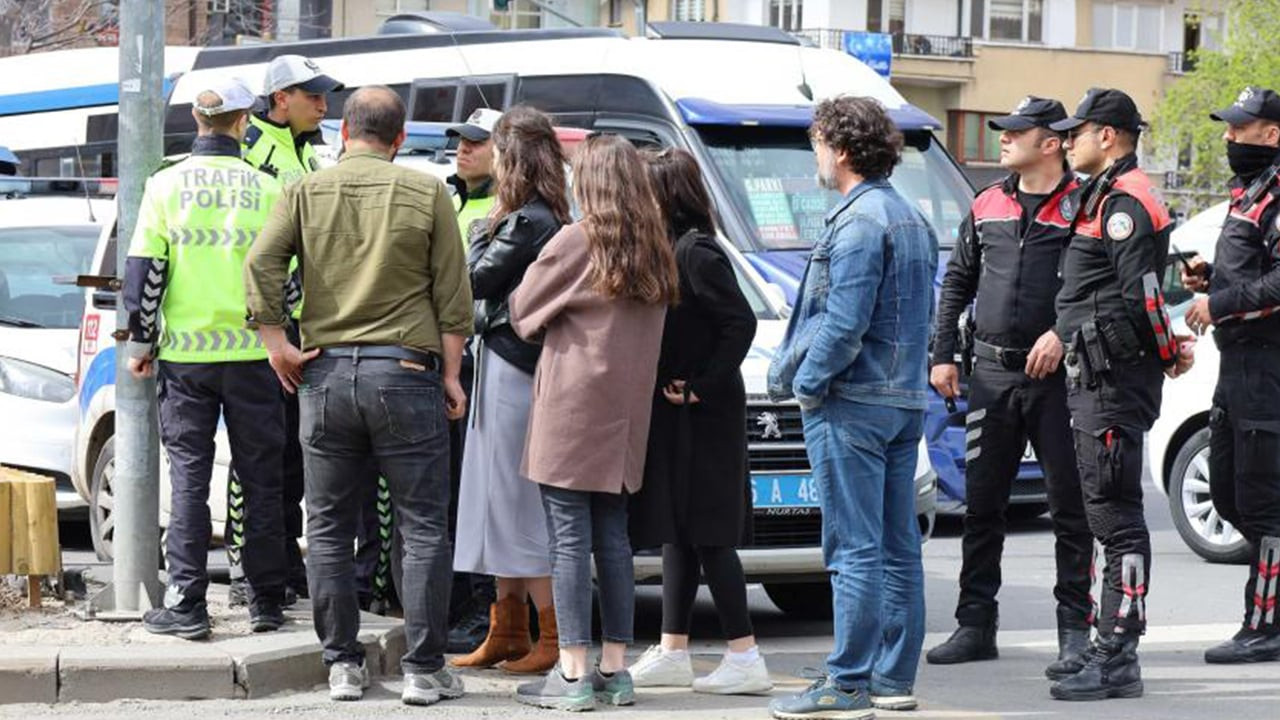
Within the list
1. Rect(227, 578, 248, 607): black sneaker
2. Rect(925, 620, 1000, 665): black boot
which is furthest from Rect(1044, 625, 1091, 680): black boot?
Rect(227, 578, 248, 607): black sneaker

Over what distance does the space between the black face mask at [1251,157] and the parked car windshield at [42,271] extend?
22.0 ft

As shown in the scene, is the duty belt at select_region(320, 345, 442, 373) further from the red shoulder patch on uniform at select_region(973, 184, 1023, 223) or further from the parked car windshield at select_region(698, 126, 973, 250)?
the parked car windshield at select_region(698, 126, 973, 250)

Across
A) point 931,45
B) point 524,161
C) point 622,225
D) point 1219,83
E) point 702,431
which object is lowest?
point 702,431

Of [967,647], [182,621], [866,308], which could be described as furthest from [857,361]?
[182,621]

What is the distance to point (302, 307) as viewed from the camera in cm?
741

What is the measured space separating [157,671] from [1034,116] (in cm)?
382

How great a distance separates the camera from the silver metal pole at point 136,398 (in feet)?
26.6

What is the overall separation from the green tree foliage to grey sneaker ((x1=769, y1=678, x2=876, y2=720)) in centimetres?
4109

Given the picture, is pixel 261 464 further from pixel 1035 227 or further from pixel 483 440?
pixel 1035 227

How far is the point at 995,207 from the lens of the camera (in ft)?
28.2

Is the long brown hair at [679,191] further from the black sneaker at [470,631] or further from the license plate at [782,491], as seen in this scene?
the black sneaker at [470,631]

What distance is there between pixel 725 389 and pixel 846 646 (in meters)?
1.04

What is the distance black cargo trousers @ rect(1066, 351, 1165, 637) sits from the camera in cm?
791

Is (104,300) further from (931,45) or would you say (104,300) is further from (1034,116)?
(931,45)
